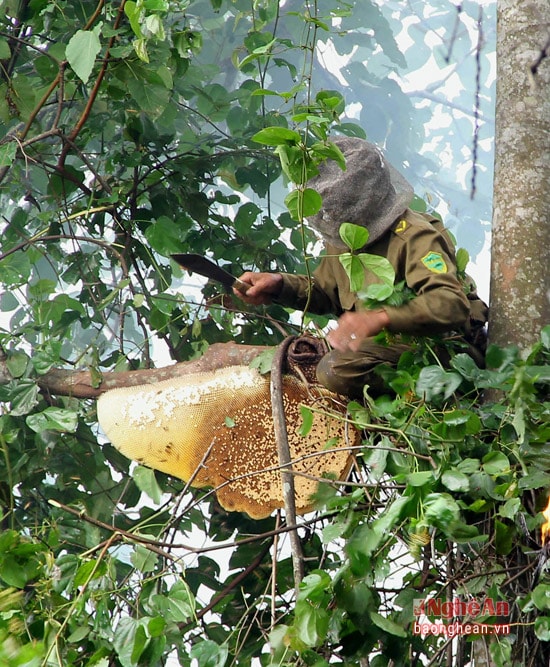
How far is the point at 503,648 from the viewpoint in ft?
3.24

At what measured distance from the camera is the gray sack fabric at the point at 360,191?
131cm

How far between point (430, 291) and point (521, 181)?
0.23 metres

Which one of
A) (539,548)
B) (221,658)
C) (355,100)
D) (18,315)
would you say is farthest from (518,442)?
(355,100)

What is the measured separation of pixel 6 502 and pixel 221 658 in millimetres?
648

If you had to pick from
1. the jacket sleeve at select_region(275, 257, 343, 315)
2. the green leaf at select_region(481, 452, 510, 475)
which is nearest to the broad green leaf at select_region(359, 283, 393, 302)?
the green leaf at select_region(481, 452, 510, 475)

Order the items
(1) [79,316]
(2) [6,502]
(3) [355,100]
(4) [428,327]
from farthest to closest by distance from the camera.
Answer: (3) [355,100] → (1) [79,316] → (2) [6,502] → (4) [428,327]

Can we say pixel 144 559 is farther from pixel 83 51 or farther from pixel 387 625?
pixel 83 51

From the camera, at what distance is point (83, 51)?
126 centimetres

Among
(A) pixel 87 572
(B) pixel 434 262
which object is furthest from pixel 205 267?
(A) pixel 87 572

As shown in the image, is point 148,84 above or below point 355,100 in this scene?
above

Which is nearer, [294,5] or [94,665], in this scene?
[94,665]

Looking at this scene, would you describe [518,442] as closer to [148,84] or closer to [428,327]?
[428,327]

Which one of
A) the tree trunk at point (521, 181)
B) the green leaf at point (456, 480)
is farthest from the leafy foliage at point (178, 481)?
the tree trunk at point (521, 181)

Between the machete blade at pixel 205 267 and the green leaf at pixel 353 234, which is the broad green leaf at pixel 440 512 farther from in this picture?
the machete blade at pixel 205 267
